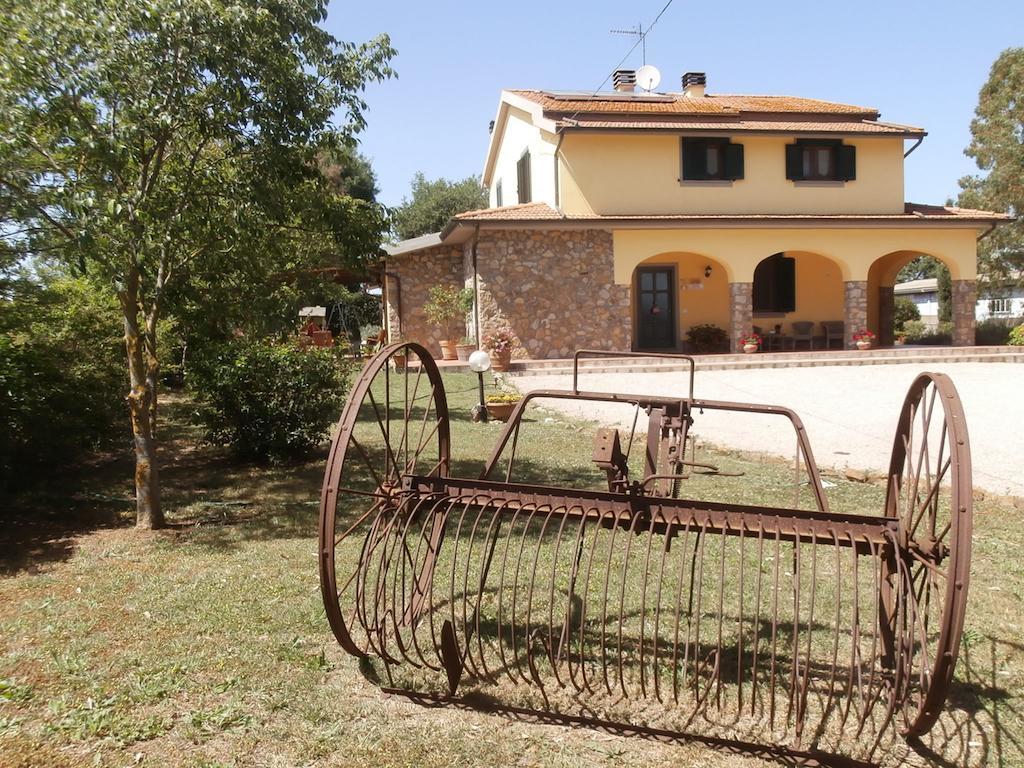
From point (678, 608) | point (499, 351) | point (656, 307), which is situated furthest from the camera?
point (656, 307)

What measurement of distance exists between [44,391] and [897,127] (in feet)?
70.6

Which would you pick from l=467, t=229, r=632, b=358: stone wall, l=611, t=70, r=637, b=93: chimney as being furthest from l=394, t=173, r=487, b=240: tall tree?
l=467, t=229, r=632, b=358: stone wall

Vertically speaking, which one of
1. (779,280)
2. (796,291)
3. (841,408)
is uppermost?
(779,280)

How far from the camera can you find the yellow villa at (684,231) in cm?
1958

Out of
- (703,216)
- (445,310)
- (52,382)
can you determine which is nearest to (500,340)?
(445,310)

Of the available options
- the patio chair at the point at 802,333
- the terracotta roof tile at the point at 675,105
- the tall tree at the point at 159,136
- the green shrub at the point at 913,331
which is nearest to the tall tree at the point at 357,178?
the terracotta roof tile at the point at 675,105

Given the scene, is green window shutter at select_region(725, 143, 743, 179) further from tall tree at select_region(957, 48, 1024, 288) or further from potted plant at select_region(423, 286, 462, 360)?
tall tree at select_region(957, 48, 1024, 288)

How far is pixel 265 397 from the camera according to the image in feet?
27.9

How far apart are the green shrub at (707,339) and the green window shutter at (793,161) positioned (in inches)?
176

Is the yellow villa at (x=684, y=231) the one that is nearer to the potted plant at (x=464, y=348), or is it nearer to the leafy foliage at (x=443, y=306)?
the leafy foliage at (x=443, y=306)

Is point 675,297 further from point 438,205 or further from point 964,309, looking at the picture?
point 438,205

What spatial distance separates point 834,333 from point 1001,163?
1357 centimetres

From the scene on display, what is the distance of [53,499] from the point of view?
6984mm

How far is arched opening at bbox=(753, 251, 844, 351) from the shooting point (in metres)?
22.8
